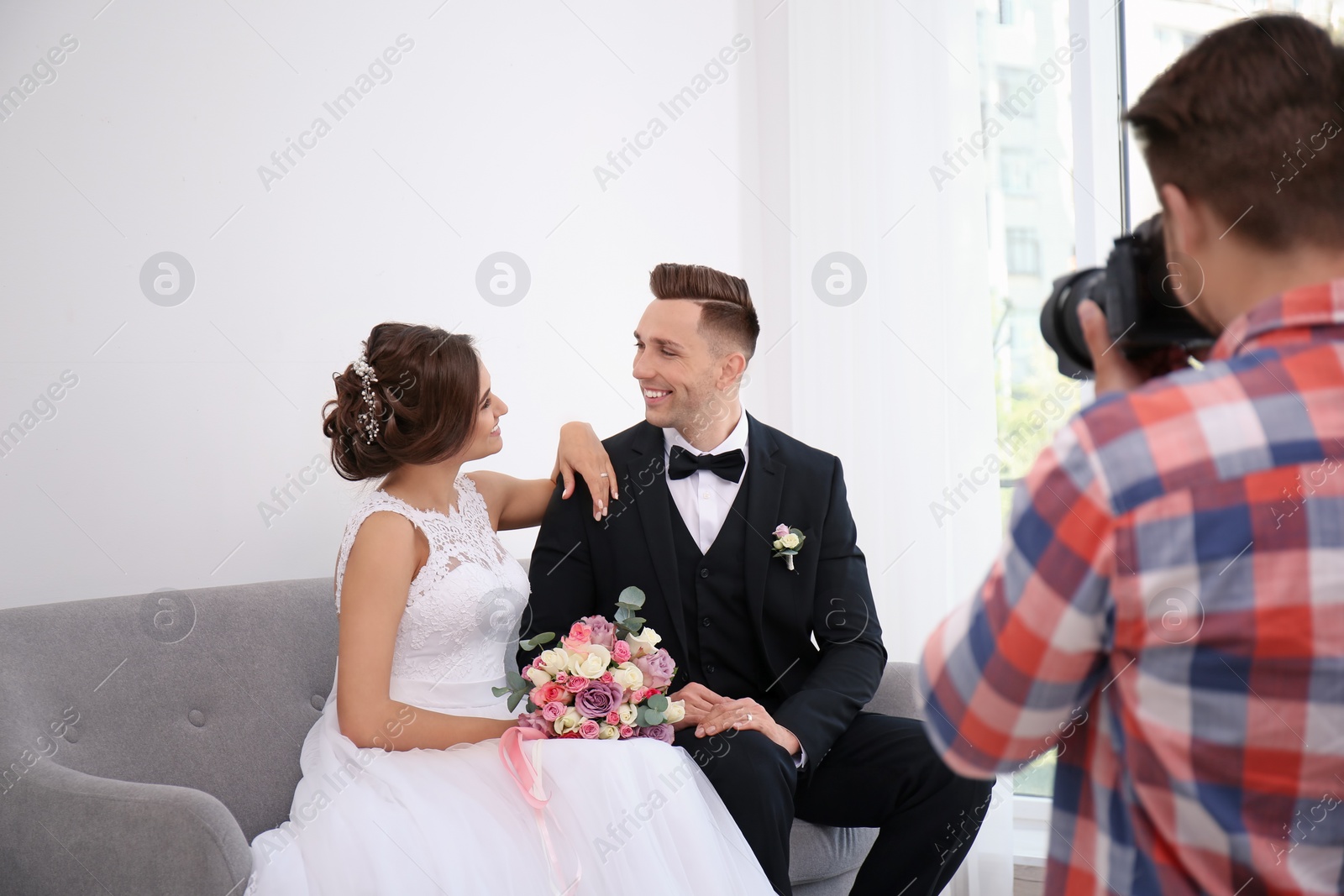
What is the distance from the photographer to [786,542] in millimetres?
2340

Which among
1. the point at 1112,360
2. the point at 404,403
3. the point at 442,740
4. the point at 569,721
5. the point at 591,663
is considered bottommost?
the point at 442,740

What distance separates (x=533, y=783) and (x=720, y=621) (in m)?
0.66

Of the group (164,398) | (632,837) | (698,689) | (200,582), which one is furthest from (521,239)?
(632,837)

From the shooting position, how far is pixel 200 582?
252 cm

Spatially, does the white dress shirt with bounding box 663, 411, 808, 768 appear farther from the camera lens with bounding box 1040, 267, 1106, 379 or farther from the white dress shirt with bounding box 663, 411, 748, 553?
the camera lens with bounding box 1040, 267, 1106, 379

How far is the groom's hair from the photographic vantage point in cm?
256

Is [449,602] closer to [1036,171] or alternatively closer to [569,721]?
[569,721]

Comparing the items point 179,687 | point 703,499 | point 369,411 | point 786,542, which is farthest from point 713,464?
point 179,687

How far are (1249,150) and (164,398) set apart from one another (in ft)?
7.69

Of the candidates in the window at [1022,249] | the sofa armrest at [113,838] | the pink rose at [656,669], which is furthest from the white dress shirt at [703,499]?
the window at [1022,249]

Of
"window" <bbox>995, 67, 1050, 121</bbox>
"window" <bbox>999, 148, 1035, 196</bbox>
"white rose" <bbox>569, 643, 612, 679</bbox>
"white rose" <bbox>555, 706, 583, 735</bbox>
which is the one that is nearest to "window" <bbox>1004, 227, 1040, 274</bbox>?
"window" <bbox>999, 148, 1035, 196</bbox>

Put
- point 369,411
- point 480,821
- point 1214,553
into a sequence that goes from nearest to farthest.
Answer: point 1214,553, point 480,821, point 369,411

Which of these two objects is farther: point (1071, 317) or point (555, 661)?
point (555, 661)

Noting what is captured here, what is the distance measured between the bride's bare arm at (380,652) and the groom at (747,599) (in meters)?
0.40
